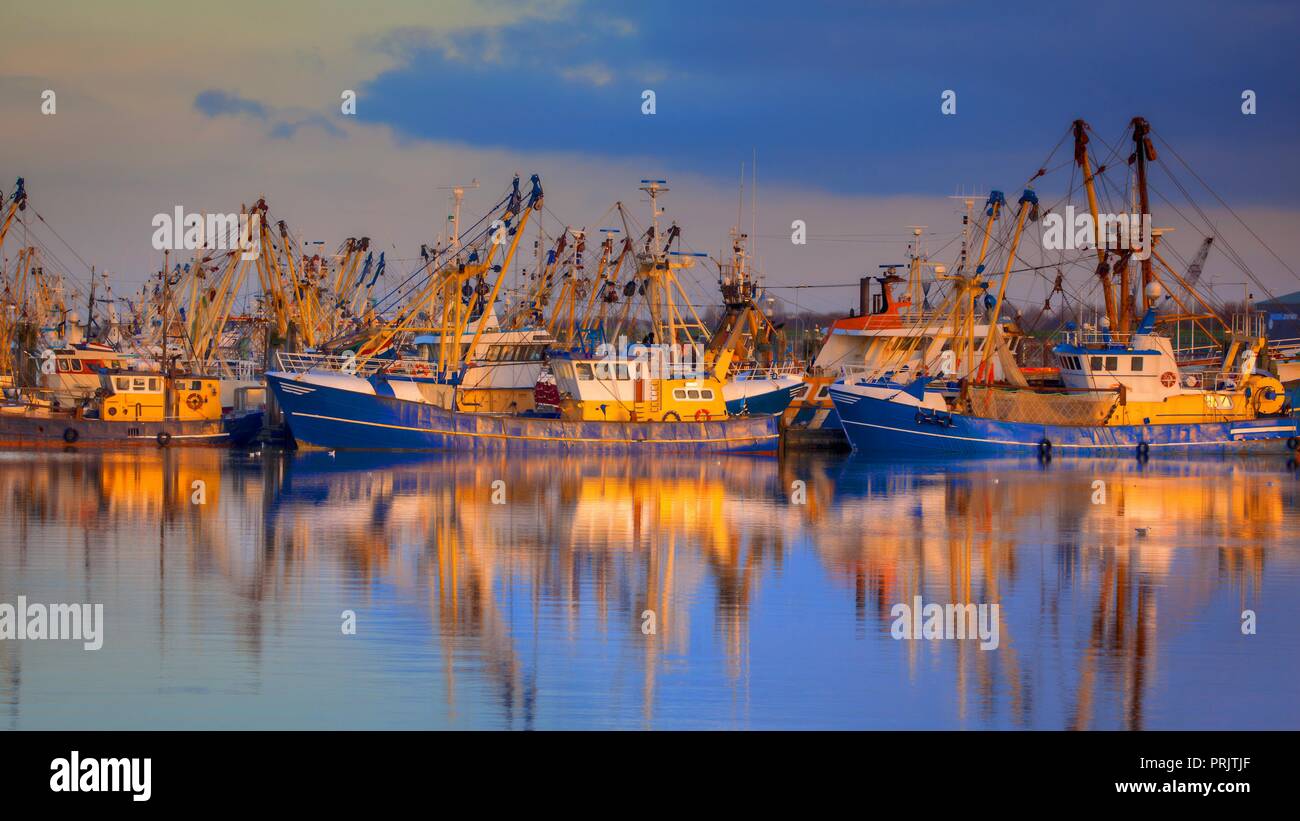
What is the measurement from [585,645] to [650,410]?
37839 millimetres

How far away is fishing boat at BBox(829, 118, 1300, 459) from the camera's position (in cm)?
5419

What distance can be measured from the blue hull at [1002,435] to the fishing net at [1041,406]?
1.01 meters

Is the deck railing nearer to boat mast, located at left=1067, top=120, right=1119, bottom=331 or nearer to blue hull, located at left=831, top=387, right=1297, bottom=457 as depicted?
blue hull, located at left=831, top=387, right=1297, bottom=457

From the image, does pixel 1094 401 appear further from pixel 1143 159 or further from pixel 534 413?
pixel 534 413

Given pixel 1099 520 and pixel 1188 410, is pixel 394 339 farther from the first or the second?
pixel 1099 520

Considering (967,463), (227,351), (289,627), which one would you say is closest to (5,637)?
(289,627)

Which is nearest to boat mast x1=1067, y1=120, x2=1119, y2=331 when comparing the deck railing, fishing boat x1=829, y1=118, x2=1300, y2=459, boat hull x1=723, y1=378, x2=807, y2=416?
fishing boat x1=829, y1=118, x2=1300, y2=459

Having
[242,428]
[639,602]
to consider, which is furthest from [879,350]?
[639,602]

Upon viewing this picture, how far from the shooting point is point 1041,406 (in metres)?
56.4

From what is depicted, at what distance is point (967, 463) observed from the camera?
Answer: 167 feet

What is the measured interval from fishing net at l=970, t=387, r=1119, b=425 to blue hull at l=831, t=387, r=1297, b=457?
39.9 inches

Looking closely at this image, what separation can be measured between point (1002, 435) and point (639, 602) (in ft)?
118

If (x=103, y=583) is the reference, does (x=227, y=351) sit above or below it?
above

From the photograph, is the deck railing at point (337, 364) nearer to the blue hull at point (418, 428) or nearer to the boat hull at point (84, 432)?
the blue hull at point (418, 428)
